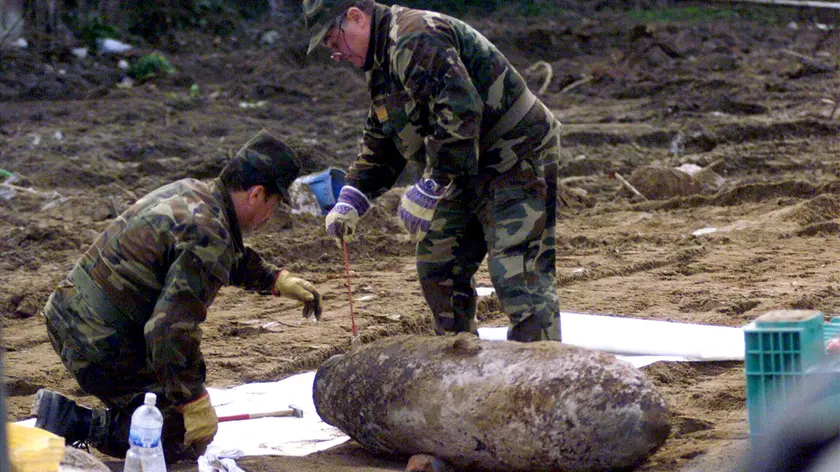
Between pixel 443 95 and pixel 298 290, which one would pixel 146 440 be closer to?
pixel 298 290

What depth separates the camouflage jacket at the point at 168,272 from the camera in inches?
161

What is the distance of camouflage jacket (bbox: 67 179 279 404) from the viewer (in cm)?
409

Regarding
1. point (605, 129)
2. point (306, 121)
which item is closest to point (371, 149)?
point (605, 129)

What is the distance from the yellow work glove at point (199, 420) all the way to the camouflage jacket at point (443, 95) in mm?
1390

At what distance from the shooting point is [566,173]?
11.3m

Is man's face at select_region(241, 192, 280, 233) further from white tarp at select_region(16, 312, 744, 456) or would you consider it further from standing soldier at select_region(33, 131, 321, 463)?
white tarp at select_region(16, 312, 744, 456)

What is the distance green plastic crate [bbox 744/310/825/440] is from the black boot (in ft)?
8.43

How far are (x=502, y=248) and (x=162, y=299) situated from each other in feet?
4.88

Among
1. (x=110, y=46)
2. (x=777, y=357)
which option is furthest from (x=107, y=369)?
(x=110, y=46)

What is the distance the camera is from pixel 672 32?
18.7m

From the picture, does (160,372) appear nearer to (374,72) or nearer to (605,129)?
(374,72)

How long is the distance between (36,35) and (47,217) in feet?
29.8

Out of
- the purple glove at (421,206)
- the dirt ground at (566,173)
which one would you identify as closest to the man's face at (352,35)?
the purple glove at (421,206)

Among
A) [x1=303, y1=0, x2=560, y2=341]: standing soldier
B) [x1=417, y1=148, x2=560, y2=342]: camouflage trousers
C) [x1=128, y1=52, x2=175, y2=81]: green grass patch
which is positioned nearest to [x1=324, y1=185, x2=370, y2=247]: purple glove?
[x1=303, y1=0, x2=560, y2=341]: standing soldier
